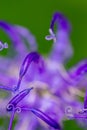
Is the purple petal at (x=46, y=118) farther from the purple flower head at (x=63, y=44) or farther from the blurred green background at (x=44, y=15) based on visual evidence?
the blurred green background at (x=44, y=15)

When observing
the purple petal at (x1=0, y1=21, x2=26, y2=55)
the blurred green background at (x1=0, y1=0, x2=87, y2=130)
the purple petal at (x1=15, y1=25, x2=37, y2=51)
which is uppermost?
the blurred green background at (x1=0, y1=0, x2=87, y2=130)

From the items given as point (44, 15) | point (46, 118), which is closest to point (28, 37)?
point (44, 15)

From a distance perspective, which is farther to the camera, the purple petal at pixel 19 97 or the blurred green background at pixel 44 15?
the blurred green background at pixel 44 15

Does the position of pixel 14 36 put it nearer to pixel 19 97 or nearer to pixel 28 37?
pixel 28 37

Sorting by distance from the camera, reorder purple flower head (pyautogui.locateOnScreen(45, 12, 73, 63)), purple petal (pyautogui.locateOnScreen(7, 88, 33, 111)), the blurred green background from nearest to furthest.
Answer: purple petal (pyautogui.locateOnScreen(7, 88, 33, 111)) < purple flower head (pyautogui.locateOnScreen(45, 12, 73, 63)) < the blurred green background

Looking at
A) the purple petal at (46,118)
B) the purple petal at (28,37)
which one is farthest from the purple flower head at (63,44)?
the purple petal at (46,118)

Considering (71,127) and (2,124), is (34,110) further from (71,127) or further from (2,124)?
(71,127)

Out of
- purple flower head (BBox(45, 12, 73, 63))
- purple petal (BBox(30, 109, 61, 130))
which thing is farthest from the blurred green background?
purple petal (BBox(30, 109, 61, 130))

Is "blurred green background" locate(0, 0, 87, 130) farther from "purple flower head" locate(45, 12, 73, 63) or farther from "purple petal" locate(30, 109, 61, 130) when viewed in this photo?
"purple petal" locate(30, 109, 61, 130)

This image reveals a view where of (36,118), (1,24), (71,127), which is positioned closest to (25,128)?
(36,118)
